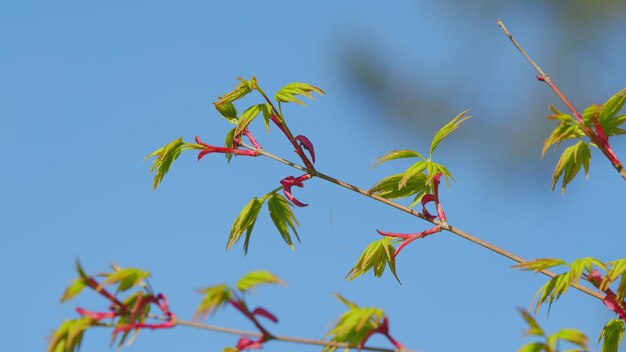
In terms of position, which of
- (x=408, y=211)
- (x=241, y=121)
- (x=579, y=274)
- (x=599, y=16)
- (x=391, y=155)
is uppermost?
(x=599, y=16)

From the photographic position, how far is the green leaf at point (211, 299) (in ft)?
3.80

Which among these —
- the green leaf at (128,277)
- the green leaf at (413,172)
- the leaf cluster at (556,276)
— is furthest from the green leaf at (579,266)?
the green leaf at (128,277)

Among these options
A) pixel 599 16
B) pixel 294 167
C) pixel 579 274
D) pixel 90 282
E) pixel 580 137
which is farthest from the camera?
pixel 599 16

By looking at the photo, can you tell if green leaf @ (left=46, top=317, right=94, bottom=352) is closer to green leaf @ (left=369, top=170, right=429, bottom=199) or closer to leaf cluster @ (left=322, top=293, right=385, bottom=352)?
leaf cluster @ (left=322, top=293, right=385, bottom=352)

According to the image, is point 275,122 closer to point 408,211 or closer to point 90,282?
point 408,211

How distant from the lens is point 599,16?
1153 cm

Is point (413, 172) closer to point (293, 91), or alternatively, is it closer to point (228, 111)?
point (293, 91)

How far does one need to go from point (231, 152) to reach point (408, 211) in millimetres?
429

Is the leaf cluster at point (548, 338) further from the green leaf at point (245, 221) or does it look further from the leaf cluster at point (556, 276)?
the green leaf at point (245, 221)

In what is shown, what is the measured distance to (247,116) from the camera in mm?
1859

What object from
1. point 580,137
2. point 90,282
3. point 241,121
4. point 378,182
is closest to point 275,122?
point 241,121

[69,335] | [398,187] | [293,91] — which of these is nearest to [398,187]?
[398,187]

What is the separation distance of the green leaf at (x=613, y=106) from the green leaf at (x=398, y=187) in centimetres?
40

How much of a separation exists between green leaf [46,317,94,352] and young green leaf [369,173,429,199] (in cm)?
81
